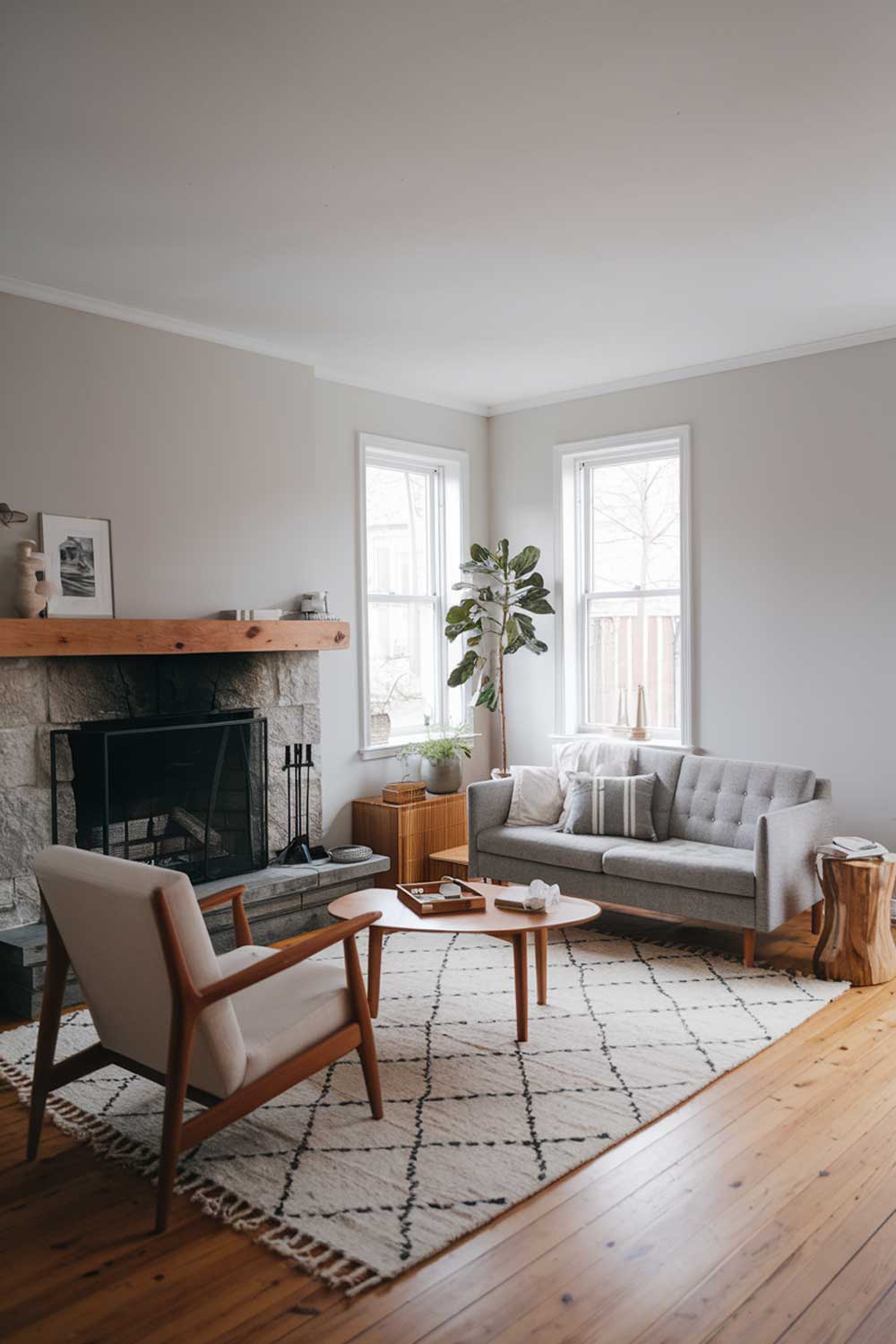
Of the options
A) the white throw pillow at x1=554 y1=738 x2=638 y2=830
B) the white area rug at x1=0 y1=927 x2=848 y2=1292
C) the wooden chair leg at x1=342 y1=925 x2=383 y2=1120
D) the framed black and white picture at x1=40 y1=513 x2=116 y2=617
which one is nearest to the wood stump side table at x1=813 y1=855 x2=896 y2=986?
the white area rug at x1=0 y1=927 x2=848 y2=1292

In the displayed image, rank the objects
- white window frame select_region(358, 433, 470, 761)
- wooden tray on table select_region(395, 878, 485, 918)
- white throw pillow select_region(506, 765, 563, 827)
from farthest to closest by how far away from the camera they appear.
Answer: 1. white window frame select_region(358, 433, 470, 761)
2. white throw pillow select_region(506, 765, 563, 827)
3. wooden tray on table select_region(395, 878, 485, 918)

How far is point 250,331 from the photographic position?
5.00 meters

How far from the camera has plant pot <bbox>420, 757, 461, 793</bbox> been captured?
19.6ft

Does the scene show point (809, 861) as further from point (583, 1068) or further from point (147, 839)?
point (147, 839)

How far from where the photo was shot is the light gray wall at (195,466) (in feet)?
14.2

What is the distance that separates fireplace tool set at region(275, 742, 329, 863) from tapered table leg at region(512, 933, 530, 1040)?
188 centimetres

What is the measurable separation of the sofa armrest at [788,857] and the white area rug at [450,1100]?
29 cm

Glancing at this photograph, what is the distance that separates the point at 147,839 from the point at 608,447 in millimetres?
3428

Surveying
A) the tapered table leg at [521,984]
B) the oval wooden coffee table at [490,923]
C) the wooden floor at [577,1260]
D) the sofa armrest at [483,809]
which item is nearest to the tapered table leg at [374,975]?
the oval wooden coffee table at [490,923]

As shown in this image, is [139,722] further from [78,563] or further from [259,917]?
[259,917]

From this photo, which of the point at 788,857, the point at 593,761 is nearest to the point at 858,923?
the point at 788,857

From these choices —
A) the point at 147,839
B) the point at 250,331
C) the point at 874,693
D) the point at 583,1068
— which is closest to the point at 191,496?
the point at 250,331

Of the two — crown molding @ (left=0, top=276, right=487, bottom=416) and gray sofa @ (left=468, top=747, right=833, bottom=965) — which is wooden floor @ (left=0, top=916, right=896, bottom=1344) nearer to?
gray sofa @ (left=468, top=747, right=833, bottom=965)

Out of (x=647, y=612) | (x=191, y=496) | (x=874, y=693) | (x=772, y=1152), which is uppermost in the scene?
(x=191, y=496)
